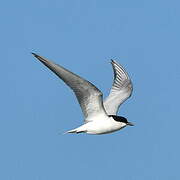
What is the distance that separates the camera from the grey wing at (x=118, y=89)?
842 inches

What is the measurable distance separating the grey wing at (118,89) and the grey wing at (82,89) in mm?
2640

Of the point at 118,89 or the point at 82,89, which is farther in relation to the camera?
the point at 118,89

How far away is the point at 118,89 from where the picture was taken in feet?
72.8

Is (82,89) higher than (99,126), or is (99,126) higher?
(82,89)

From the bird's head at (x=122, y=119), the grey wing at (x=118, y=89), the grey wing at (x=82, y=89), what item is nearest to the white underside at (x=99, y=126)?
the bird's head at (x=122, y=119)

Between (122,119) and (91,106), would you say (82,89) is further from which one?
(122,119)

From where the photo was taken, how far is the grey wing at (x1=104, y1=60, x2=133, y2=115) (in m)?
21.4

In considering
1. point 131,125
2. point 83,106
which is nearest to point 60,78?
point 83,106

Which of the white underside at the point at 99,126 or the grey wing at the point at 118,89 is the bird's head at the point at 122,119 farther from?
the grey wing at the point at 118,89

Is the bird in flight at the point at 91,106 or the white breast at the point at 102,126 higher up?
the bird in flight at the point at 91,106

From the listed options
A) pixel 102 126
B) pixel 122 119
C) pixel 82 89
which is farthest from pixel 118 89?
pixel 82 89

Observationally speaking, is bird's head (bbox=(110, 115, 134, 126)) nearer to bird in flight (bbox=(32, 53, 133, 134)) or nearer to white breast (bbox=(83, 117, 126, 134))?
bird in flight (bbox=(32, 53, 133, 134))

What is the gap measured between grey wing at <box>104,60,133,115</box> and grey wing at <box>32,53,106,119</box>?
8.66 ft

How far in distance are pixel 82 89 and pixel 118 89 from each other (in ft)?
15.5
